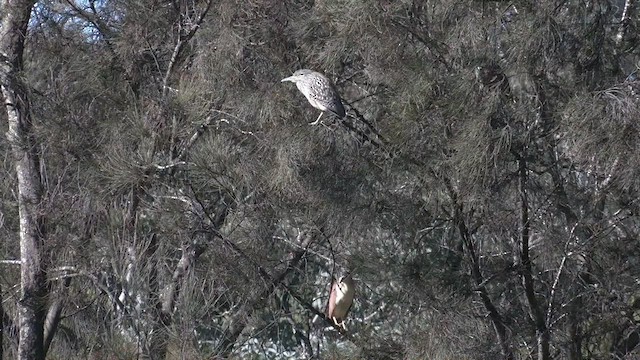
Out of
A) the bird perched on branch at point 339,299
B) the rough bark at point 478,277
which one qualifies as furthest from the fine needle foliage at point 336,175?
the bird perched on branch at point 339,299

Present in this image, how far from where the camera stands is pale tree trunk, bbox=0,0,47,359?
5.21m

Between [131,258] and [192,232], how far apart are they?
0.29 metres

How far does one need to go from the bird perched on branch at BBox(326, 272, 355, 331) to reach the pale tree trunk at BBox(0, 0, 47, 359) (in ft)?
4.83

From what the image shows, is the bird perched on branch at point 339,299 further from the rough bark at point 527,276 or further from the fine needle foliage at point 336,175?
the rough bark at point 527,276

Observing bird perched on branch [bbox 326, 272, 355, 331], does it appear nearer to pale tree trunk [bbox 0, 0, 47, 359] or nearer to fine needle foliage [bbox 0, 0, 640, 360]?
fine needle foliage [bbox 0, 0, 640, 360]

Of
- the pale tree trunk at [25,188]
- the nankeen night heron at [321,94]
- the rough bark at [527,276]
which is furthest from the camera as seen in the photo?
the pale tree trunk at [25,188]

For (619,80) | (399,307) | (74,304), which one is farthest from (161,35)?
(619,80)

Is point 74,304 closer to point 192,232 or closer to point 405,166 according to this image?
point 192,232

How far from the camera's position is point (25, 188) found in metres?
5.30

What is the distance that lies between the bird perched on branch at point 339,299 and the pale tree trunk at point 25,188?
4.83ft

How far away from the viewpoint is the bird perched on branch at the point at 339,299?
15.2 ft

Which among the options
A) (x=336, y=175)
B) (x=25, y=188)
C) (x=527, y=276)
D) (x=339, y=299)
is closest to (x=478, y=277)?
(x=527, y=276)

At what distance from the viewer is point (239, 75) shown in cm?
512

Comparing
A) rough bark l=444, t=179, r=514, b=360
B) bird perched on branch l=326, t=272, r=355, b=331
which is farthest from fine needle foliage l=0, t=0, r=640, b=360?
bird perched on branch l=326, t=272, r=355, b=331
